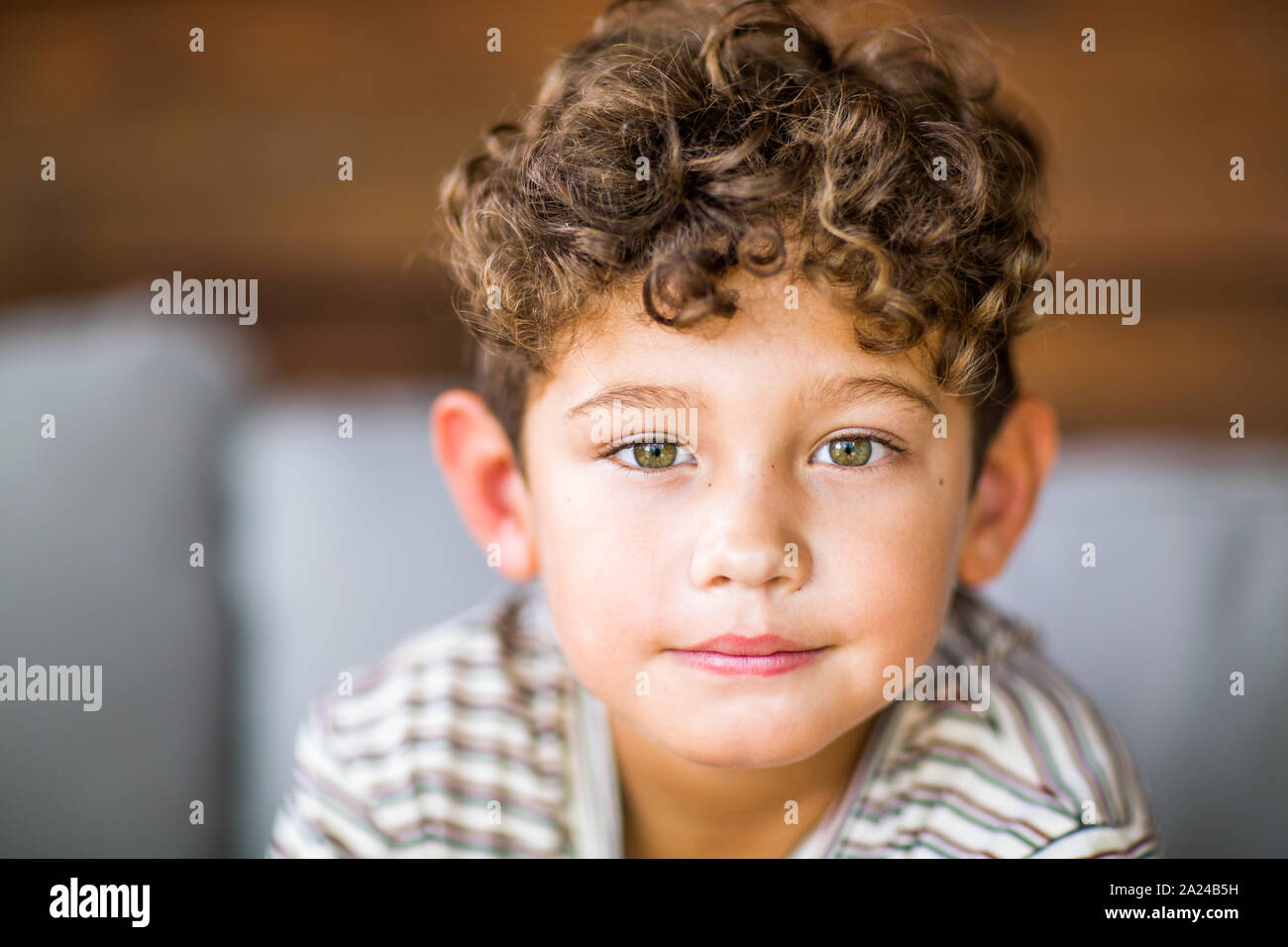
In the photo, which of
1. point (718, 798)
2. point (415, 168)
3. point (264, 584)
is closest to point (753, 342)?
point (718, 798)

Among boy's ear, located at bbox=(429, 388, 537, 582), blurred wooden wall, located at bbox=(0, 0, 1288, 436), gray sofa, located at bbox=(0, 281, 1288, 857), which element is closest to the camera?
boy's ear, located at bbox=(429, 388, 537, 582)

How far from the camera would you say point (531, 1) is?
158cm

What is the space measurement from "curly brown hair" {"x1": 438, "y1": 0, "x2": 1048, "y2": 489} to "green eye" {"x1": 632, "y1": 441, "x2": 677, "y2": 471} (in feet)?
0.27


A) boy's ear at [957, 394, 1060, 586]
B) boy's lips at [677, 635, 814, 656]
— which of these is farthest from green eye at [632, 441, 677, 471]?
boy's ear at [957, 394, 1060, 586]

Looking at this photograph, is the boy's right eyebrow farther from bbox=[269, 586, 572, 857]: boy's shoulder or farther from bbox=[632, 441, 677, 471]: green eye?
bbox=[269, 586, 572, 857]: boy's shoulder

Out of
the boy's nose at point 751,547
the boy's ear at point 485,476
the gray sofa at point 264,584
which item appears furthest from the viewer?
the gray sofa at point 264,584

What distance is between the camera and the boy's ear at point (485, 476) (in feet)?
2.65

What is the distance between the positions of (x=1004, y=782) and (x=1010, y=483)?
232 mm

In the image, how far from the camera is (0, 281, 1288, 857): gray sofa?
43.9 inches

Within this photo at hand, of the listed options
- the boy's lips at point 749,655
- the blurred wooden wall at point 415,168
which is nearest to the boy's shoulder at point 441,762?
the boy's lips at point 749,655

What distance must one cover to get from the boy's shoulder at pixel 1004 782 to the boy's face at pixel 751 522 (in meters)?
0.21

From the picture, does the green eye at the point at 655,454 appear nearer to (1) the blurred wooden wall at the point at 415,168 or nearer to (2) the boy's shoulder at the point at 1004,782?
(2) the boy's shoulder at the point at 1004,782

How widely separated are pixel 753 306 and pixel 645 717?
0.27 metres
